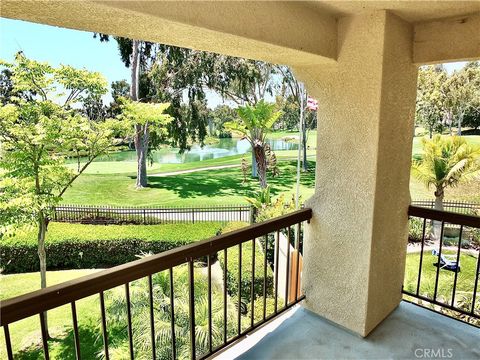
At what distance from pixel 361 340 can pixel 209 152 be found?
21358mm

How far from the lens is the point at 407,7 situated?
1.89 meters

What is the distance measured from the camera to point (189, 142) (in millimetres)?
15859

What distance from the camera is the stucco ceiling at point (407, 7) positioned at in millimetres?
1816

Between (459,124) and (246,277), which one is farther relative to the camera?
(459,124)

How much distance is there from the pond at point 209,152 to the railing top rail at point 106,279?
1827cm

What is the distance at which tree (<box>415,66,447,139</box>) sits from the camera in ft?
53.7

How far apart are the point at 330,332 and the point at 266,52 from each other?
1885 mm

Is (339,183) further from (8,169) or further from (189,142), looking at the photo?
Result: (189,142)

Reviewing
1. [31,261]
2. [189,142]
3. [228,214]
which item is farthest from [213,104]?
[31,261]

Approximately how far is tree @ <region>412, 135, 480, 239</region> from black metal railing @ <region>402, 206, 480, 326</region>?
4.83 ft

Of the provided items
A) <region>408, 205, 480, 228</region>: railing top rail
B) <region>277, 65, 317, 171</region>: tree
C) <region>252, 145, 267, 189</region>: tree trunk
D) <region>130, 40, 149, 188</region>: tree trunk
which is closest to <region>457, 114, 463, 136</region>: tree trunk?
<region>277, 65, 317, 171</region>: tree

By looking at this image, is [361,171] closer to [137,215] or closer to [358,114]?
[358,114]

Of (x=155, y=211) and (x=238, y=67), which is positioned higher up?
(x=238, y=67)

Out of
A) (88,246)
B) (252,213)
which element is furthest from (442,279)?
(88,246)
